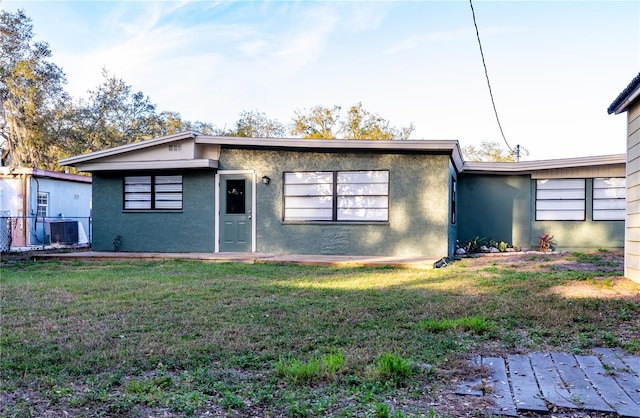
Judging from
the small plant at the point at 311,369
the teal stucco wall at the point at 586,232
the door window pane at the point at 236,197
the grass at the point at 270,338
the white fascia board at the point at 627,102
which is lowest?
the grass at the point at 270,338

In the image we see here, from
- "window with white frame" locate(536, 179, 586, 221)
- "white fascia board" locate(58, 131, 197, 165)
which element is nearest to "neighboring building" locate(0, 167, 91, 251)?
"white fascia board" locate(58, 131, 197, 165)

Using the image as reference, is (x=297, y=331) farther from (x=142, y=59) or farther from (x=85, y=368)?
(x=142, y=59)

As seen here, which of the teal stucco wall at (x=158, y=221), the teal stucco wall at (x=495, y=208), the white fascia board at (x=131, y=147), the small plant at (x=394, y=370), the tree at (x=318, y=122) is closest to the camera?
the small plant at (x=394, y=370)

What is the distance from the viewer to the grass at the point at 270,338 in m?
2.72

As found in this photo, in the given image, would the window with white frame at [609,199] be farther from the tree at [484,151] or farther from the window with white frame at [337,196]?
the tree at [484,151]

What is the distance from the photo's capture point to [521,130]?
2467 centimetres

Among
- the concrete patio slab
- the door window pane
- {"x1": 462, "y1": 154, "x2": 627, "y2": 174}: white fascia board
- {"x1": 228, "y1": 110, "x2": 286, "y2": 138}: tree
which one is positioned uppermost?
{"x1": 228, "y1": 110, "x2": 286, "y2": 138}: tree

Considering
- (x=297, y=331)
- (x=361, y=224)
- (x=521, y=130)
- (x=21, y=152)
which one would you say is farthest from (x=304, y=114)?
(x=297, y=331)

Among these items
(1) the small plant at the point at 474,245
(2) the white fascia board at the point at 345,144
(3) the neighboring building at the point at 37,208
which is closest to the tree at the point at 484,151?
(1) the small plant at the point at 474,245

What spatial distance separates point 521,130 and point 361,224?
55.8 ft

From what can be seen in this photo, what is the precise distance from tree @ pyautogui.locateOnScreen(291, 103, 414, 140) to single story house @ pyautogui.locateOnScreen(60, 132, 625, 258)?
604 inches

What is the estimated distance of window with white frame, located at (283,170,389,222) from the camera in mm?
11023

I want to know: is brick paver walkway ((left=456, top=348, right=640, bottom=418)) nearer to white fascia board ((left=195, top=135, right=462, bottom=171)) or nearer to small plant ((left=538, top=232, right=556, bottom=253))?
white fascia board ((left=195, top=135, right=462, bottom=171))

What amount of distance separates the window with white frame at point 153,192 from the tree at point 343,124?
1672 centimetres
